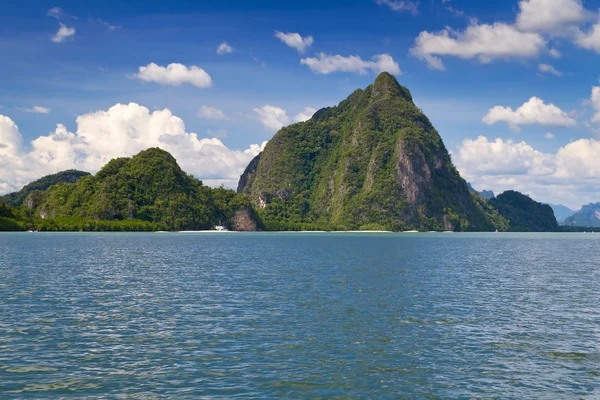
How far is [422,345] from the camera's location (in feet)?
115

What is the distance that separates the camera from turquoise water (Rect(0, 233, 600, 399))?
26.8 m

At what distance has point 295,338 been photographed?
120 ft

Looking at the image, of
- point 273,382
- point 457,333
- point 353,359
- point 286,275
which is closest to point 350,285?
point 286,275

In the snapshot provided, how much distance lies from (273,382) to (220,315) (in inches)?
699

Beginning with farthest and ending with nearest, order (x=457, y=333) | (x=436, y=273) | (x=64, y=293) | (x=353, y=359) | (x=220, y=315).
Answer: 1. (x=436, y=273)
2. (x=64, y=293)
3. (x=220, y=315)
4. (x=457, y=333)
5. (x=353, y=359)

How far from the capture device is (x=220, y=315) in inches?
1740

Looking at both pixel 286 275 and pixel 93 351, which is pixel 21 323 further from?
pixel 286 275

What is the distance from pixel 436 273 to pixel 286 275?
21.9 meters

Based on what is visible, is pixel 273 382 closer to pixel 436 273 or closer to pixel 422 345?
pixel 422 345

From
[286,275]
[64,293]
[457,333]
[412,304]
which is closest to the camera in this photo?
[457,333]

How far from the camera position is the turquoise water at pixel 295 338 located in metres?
26.8

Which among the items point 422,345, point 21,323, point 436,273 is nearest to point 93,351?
point 21,323

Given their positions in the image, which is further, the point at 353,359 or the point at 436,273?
the point at 436,273

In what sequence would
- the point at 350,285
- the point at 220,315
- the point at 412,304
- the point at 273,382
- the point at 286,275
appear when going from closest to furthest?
the point at 273,382 < the point at 220,315 < the point at 412,304 < the point at 350,285 < the point at 286,275
